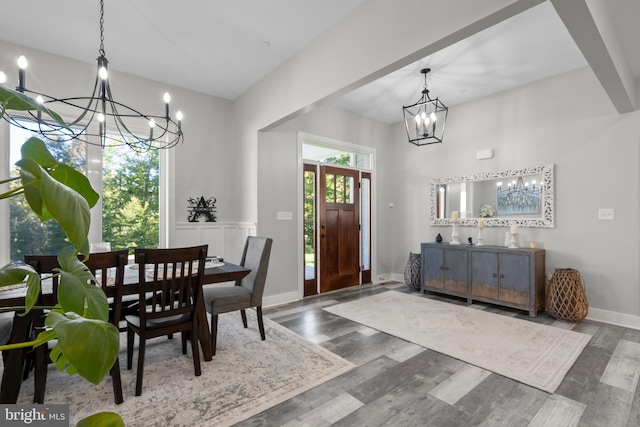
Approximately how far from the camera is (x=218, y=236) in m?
4.33

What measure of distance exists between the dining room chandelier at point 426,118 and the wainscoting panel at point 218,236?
238 cm

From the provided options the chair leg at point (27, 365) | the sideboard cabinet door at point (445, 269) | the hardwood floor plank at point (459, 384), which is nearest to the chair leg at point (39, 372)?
the chair leg at point (27, 365)

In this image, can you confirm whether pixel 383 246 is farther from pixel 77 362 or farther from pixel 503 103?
pixel 77 362

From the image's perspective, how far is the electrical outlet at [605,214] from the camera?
3429mm

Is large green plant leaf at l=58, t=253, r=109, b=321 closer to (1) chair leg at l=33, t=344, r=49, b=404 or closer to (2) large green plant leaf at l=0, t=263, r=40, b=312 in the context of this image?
(2) large green plant leaf at l=0, t=263, r=40, b=312

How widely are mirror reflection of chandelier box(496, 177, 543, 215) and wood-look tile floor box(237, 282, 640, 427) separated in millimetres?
1677

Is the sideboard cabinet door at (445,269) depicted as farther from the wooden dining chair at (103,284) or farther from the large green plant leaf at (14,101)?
the large green plant leaf at (14,101)

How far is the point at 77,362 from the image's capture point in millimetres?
438

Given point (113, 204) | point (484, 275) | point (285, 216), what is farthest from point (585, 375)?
point (113, 204)

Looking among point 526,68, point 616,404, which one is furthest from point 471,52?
point 616,404

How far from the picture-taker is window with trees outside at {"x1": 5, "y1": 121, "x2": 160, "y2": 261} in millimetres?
3127

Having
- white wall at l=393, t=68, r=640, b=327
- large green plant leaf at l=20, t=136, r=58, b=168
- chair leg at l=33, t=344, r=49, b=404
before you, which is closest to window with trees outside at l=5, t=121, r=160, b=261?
chair leg at l=33, t=344, r=49, b=404

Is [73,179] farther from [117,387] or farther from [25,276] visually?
[117,387]

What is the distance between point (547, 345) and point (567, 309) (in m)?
0.91
